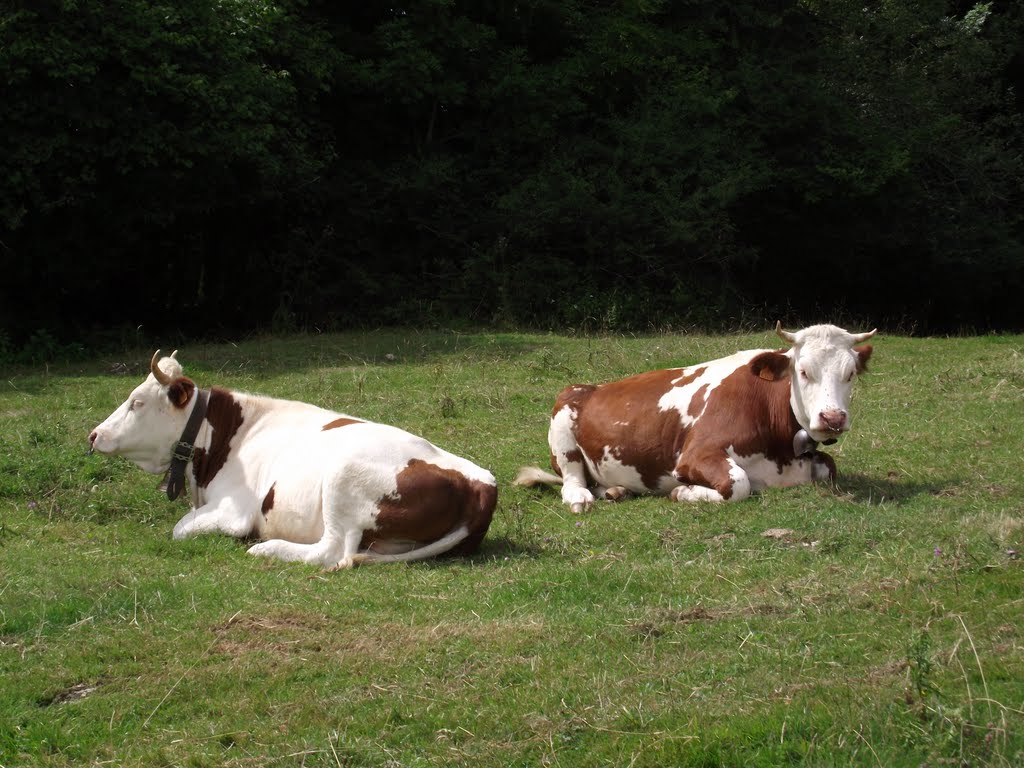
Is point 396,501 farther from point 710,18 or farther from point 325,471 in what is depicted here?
point 710,18

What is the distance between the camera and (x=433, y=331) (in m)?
21.4

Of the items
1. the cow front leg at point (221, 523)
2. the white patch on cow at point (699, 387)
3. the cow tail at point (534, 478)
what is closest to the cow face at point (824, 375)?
the white patch on cow at point (699, 387)

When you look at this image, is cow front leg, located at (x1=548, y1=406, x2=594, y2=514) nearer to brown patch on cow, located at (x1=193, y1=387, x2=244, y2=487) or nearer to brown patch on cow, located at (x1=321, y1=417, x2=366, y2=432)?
brown patch on cow, located at (x1=321, y1=417, x2=366, y2=432)

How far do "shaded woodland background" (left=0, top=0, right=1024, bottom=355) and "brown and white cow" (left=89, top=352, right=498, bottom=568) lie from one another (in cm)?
1070

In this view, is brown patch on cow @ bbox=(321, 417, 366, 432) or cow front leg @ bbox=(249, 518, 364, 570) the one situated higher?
brown patch on cow @ bbox=(321, 417, 366, 432)

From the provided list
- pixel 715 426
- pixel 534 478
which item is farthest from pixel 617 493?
pixel 715 426

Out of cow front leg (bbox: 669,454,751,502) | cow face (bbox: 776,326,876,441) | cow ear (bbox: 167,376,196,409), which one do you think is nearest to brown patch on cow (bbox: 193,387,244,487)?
cow ear (bbox: 167,376,196,409)

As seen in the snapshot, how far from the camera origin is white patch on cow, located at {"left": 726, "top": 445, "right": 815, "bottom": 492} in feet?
30.4

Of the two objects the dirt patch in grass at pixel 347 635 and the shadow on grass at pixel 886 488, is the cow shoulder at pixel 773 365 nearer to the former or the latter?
the shadow on grass at pixel 886 488

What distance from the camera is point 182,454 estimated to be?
29.2 feet

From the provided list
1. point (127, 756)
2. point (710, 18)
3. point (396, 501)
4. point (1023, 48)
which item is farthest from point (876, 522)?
point (1023, 48)

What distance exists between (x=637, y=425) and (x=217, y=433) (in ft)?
10.9

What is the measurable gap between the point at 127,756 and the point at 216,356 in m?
12.9

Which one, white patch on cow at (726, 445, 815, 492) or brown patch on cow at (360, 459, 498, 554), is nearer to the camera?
brown patch on cow at (360, 459, 498, 554)
